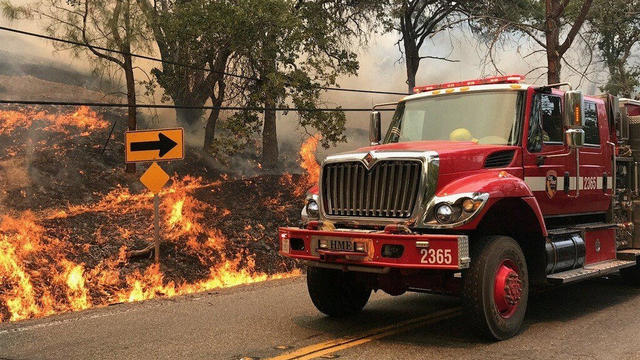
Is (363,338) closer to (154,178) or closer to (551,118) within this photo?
(551,118)

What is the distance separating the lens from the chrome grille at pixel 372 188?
6.02 metres

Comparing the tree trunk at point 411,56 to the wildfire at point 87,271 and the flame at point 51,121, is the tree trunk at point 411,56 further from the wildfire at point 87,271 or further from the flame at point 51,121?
the flame at point 51,121

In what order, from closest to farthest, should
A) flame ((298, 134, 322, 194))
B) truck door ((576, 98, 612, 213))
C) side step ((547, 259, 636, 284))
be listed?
side step ((547, 259, 636, 284)), truck door ((576, 98, 612, 213)), flame ((298, 134, 322, 194))

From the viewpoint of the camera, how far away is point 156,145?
43.3 feet

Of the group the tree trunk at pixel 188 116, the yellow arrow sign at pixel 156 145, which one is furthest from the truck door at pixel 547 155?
the tree trunk at pixel 188 116

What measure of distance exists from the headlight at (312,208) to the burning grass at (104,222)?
23.2 ft

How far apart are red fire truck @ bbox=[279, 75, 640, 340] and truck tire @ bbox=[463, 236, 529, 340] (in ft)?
0.04

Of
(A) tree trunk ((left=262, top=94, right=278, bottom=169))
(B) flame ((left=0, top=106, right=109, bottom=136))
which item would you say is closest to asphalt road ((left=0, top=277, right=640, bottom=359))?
(A) tree trunk ((left=262, top=94, right=278, bottom=169))

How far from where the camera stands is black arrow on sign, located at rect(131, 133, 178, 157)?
43.1 feet

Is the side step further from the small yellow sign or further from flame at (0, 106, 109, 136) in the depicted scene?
flame at (0, 106, 109, 136)

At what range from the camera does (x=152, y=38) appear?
84.0 feet

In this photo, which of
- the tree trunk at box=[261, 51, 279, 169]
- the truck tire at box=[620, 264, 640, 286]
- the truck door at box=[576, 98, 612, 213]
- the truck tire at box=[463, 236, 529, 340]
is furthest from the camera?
the tree trunk at box=[261, 51, 279, 169]

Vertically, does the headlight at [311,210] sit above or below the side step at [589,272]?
above

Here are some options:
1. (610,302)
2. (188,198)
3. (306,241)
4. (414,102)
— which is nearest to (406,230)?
(306,241)
